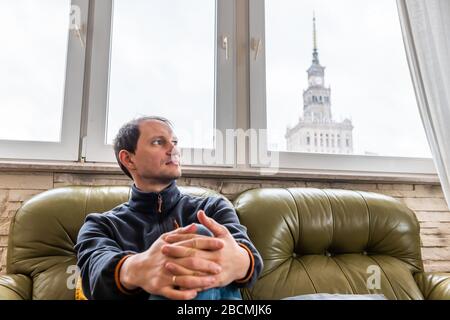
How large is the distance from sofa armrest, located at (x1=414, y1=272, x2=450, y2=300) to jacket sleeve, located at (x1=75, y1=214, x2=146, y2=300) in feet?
3.27

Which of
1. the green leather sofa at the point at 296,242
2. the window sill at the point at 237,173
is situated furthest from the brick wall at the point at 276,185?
the green leather sofa at the point at 296,242

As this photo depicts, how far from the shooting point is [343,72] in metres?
1.69

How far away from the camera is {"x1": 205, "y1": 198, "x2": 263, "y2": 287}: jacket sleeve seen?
71 centimetres

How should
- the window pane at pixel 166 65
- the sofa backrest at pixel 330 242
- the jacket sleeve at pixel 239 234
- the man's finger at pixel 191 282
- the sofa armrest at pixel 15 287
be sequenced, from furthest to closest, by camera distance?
the window pane at pixel 166 65 → the sofa backrest at pixel 330 242 → the sofa armrest at pixel 15 287 → the jacket sleeve at pixel 239 234 → the man's finger at pixel 191 282

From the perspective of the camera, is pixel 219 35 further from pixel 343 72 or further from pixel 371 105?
pixel 371 105

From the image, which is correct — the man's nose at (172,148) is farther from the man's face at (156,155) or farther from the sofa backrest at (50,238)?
the sofa backrest at (50,238)

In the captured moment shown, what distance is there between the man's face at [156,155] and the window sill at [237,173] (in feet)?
1.26

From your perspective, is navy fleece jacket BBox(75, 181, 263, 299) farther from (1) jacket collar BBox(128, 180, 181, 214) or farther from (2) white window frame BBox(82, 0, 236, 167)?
(2) white window frame BBox(82, 0, 236, 167)

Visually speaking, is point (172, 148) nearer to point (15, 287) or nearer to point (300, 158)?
point (15, 287)

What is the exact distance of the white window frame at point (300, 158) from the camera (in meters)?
1.50

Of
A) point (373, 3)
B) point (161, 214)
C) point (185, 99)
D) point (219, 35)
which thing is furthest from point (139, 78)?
point (373, 3)

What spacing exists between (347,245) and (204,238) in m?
0.76

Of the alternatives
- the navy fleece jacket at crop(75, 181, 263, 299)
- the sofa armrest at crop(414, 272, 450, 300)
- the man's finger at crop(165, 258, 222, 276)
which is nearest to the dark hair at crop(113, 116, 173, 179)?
the navy fleece jacket at crop(75, 181, 263, 299)

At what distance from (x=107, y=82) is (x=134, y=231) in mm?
838
